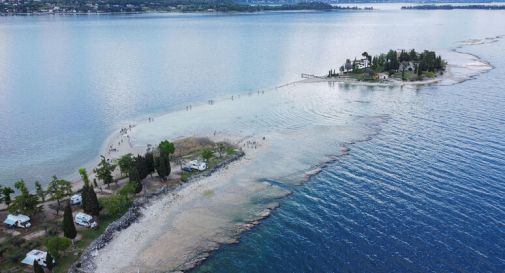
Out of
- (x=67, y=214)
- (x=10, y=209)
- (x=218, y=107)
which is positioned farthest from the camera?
(x=218, y=107)

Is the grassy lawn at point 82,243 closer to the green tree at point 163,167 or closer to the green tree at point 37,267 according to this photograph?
the green tree at point 37,267

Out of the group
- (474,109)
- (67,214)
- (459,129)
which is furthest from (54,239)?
(474,109)

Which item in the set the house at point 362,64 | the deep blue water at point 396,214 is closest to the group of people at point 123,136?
the deep blue water at point 396,214

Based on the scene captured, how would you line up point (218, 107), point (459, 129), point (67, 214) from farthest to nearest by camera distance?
point (218, 107)
point (459, 129)
point (67, 214)

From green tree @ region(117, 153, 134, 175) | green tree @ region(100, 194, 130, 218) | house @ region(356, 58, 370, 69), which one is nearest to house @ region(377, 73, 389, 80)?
house @ region(356, 58, 370, 69)

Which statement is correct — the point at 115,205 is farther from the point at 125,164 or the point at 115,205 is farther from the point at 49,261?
the point at 49,261

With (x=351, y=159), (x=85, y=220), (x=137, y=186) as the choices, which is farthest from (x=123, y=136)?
(x=351, y=159)

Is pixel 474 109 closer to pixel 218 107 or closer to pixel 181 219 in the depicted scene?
pixel 218 107
